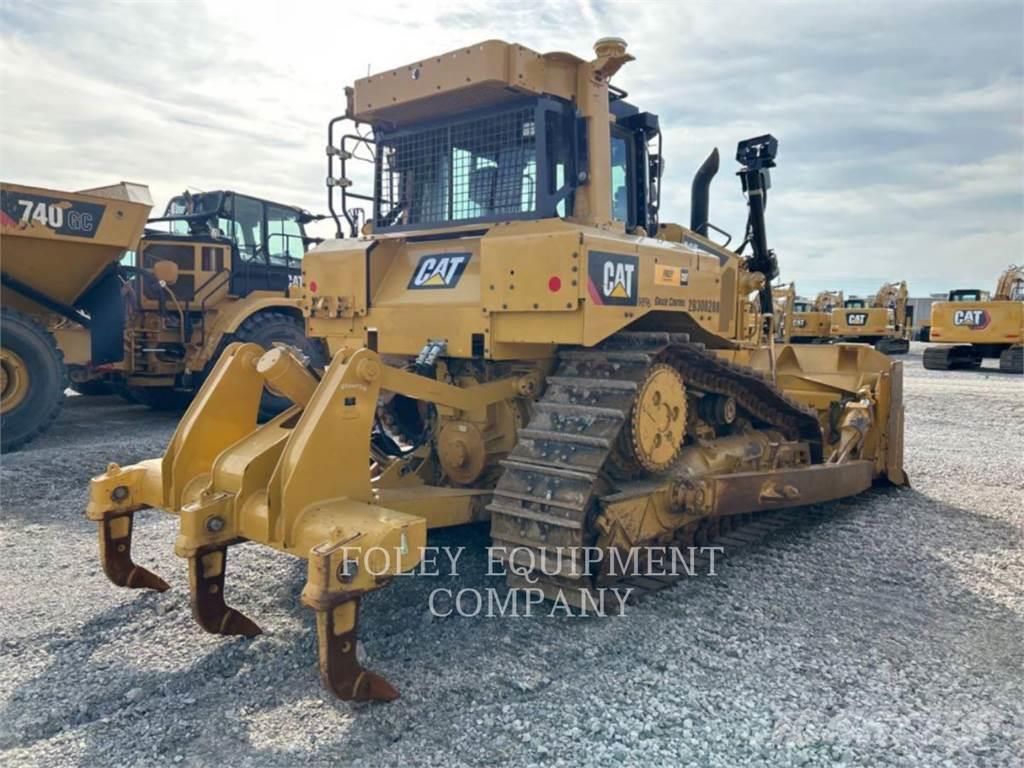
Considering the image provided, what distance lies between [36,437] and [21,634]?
17.7 ft

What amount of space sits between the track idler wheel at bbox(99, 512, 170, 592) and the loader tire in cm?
583

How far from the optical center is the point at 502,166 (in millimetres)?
4570

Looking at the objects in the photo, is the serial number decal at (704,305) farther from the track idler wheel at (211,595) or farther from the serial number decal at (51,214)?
the serial number decal at (51,214)

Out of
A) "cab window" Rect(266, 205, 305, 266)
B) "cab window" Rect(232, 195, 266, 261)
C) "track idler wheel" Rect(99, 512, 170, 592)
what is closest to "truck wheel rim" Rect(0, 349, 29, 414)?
"cab window" Rect(232, 195, 266, 261)

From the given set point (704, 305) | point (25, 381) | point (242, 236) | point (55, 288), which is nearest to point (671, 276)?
point (704, 305)

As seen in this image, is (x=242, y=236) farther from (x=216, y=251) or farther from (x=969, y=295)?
(x=969, y=295)

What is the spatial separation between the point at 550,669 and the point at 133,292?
8548 millimetres

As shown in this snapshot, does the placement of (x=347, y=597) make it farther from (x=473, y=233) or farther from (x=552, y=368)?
(x=473, y=233)

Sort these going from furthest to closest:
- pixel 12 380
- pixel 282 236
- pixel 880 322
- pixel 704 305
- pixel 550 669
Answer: pixel 880 322, pixel 282 236, pixel 12 380, pixel 704 305, pixel 550 669

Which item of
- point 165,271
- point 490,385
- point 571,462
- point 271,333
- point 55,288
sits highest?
point 165,271

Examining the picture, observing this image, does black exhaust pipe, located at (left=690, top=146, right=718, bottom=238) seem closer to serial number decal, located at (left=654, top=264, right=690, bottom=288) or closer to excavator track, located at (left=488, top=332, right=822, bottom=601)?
serial number decal, located at (left=654, top=264, right=690, bottom=288)

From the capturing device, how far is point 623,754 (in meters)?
2.72

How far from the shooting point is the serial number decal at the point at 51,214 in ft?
26.6

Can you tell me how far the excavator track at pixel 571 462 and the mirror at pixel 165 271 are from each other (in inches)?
284
